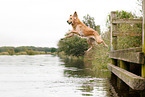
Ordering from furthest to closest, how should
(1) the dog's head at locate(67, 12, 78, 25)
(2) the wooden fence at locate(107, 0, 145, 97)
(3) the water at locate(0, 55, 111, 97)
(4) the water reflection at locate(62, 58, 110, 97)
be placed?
(1) the dog's head at locate(67, 12, 78, 25) < (4) the water reflection at locate(62, 58, 110, 97) < (3) the water at locate(0, 55, 111, 97) < (2) the wooden fence at locate(107, 0, 145, 97)

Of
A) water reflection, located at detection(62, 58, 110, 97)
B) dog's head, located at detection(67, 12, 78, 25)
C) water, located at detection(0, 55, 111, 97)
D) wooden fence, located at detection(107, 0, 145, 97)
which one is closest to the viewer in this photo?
wooden fence, located at detection(107, 0, 145, 97)

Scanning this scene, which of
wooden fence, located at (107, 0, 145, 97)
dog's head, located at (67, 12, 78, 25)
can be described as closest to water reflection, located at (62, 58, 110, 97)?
wooden fence, located at (107, 0, 145, 97)

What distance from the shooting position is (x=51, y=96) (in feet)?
24.1

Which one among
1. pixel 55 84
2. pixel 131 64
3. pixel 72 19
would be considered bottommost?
pixel 55 84

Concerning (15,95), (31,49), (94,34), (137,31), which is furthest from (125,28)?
(31,49)

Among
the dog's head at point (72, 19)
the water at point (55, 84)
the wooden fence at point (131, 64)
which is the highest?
the dog's head at point (72, 19)

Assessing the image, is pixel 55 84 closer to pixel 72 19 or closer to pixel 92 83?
pixel 92 83

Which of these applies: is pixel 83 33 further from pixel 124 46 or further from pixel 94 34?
pixel 124 46

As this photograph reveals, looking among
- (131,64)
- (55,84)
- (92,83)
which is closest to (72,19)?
(131,64)

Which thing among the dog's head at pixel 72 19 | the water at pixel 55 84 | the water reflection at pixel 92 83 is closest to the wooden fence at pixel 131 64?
the water reflection at pixel 92 83

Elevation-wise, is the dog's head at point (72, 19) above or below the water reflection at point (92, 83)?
above

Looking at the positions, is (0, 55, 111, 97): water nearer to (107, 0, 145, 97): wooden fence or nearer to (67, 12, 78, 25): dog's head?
(107, 0, 145, 97): wooden fence

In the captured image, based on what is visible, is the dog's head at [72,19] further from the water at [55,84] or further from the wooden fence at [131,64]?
the water at [55,84]

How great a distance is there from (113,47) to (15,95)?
5.85m
